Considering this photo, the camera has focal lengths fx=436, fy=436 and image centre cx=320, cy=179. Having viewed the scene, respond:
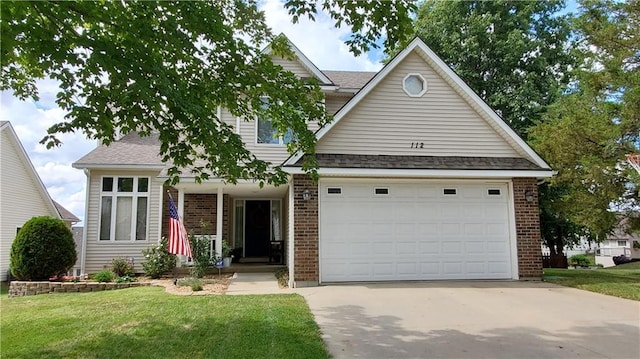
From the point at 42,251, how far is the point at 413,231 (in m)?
10.4

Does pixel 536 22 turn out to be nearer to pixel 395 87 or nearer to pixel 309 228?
pixel 395 87

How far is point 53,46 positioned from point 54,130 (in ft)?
3.34

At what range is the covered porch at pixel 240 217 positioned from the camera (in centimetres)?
1358

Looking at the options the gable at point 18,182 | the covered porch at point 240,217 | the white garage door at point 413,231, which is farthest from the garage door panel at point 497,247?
the gable at point 18,182

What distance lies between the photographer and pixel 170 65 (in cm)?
620

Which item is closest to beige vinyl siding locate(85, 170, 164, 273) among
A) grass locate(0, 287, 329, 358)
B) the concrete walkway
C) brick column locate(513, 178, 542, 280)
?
the concrete walkway

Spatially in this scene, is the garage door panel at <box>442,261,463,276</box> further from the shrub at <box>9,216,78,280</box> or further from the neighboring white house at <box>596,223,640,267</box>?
the neighboring white house at <box>596,223,640,267</box>

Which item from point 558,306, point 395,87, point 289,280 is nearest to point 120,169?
point 289,280

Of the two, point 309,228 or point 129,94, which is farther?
point 309,228

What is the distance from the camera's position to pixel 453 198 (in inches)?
433

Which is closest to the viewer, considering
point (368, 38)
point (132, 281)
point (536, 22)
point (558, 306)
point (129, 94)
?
point (129, 94)

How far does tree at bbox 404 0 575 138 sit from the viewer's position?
66.3 ft

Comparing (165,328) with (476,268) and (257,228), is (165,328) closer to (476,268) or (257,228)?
(476,268)

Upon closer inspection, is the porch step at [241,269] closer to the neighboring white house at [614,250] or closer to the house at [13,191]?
the house at [13,191]
